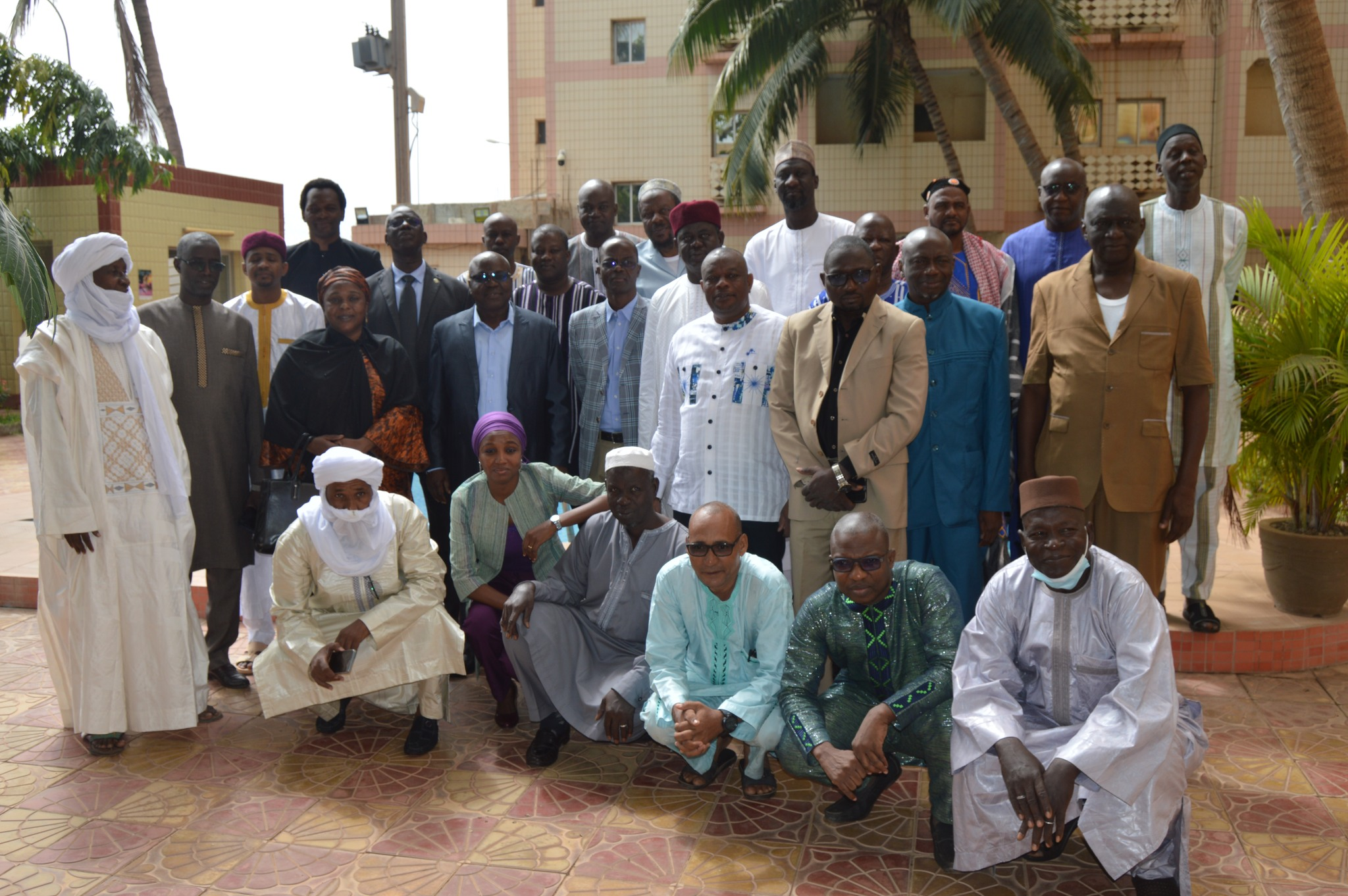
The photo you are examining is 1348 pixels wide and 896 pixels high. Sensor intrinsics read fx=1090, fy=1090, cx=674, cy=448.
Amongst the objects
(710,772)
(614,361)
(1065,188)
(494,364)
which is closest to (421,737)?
(710,772)

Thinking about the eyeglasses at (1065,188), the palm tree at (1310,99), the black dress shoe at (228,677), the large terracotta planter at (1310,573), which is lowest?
the black dress shoe at (228,677)

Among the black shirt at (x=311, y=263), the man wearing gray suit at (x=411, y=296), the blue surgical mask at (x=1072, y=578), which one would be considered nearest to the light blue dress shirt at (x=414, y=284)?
the man wearing gray suit at (x=411, y=296)

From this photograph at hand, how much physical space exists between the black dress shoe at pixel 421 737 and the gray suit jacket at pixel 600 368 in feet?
5.12

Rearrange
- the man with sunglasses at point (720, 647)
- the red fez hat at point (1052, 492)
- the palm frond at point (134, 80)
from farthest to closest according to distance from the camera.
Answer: the palm frond at point (134, 80) → the man with sunglasses at point (720, 647) → the red fez hat at point (1052, 492)

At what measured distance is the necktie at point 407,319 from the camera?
19.6 ft

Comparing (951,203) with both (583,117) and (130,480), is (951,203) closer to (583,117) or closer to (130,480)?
(130,480)

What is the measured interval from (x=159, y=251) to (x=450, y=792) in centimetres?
1679

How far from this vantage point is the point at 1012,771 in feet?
10.4

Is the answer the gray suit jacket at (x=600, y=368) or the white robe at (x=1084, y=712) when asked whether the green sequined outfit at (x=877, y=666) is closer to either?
the white robe at (x=1084, y=712)

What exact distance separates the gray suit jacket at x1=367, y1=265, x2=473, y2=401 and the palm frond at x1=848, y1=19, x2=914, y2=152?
1281 centimetres

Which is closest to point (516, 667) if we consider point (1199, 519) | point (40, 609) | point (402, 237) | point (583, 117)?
point (40, 609)

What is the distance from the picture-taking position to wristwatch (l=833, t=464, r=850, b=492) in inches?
168

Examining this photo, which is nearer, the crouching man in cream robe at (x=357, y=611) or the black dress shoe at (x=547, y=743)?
the black dress shoe at (x=547, y=743)

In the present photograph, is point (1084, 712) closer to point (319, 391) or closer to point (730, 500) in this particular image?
point (730, 500)
